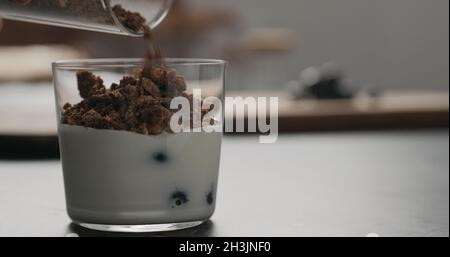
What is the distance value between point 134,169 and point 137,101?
5 cm

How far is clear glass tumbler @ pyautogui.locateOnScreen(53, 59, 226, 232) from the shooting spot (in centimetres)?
67

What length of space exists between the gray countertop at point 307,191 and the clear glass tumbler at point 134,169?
0.06 feet

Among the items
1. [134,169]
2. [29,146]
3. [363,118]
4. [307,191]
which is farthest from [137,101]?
[363,118]

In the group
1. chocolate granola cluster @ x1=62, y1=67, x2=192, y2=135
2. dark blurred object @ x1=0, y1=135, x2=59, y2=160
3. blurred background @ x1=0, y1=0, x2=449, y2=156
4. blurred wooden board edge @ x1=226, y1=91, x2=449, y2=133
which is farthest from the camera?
blurred background @ x1=0, y1=0, x2=449, y2=156

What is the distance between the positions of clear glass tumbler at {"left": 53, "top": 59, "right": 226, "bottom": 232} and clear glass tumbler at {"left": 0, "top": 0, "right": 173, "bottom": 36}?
0.05 metres

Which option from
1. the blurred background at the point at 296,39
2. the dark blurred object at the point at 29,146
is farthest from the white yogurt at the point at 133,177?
the blurred background at the point at 296,39

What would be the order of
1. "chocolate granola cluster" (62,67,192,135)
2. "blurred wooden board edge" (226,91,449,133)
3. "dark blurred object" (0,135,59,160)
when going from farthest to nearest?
"blurred wooden board edge" (226,91,449,133), "dark blurred object" (0,135,59,160), "chocolate granola cluster" (62,67,192,135)

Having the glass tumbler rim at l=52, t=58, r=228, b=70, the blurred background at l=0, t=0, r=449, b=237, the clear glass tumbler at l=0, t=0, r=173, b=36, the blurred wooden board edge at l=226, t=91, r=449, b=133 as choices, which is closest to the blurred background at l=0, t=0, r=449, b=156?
the blurred background at l=0, t=0, r=449, b=237

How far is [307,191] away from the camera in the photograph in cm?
86

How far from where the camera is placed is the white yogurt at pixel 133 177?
67 cm

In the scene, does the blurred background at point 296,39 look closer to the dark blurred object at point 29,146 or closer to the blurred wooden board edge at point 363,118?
the blurred wooden board edge at point 363,118

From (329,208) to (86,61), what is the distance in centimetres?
25

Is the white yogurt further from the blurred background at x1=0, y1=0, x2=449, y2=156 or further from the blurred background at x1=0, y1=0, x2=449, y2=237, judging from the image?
the blurred background at x1=0, y1=0, x2=449, y2=156
